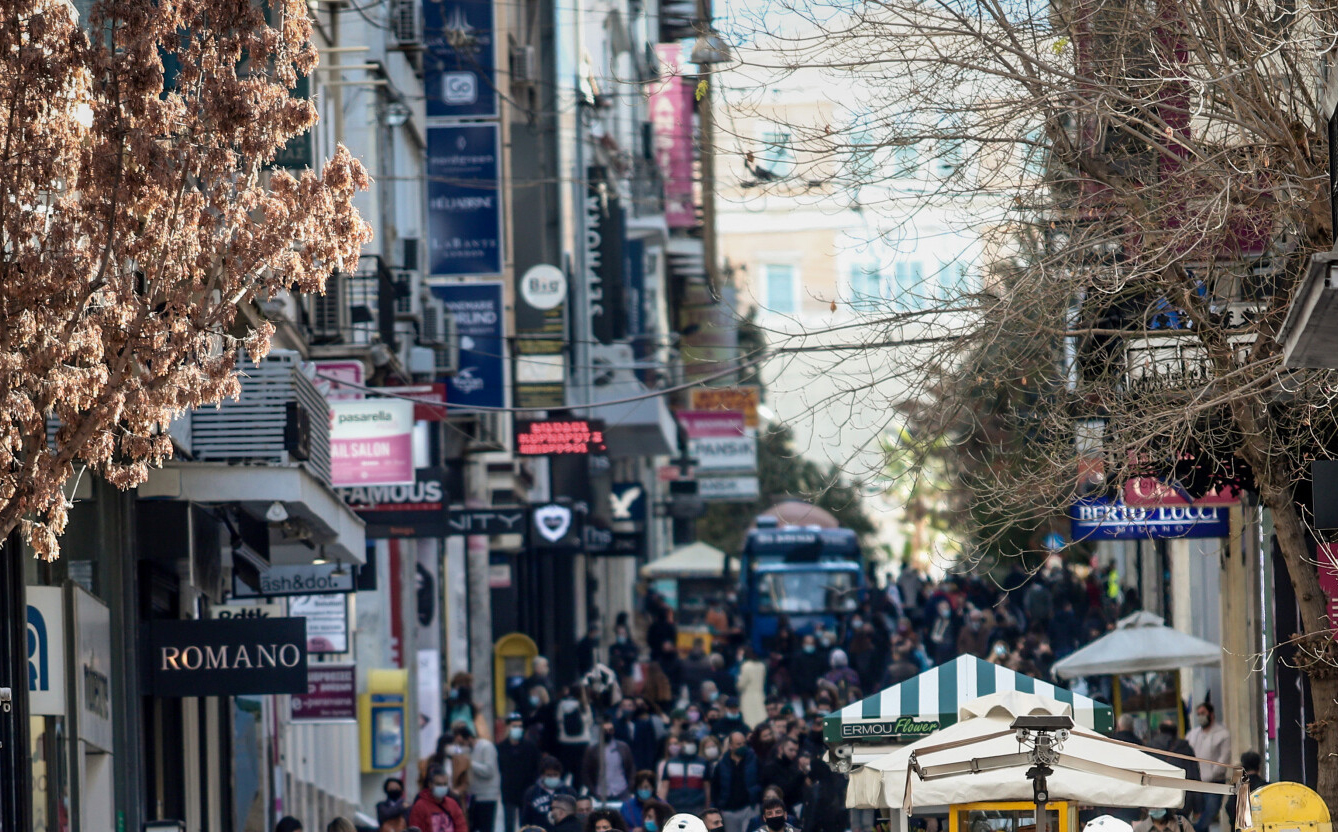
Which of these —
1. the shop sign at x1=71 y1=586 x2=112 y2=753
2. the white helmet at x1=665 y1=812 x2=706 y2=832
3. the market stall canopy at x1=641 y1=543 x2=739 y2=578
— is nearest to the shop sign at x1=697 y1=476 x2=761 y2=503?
the market stall canopy at x1=641 y1=543 x2=739 y2=578

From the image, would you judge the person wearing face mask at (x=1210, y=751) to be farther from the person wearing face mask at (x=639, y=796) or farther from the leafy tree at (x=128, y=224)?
the leafy tree at (x=128, y=224)

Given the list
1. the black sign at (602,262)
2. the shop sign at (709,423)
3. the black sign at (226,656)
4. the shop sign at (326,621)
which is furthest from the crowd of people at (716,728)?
the shop sign at (709,423)

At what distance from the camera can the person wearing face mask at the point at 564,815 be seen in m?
18.1

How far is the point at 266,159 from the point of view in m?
10.0

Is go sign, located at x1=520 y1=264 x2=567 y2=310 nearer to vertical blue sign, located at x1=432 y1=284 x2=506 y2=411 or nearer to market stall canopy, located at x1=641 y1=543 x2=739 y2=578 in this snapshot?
vertical blue sign, located at x1=432 y1=284 x2=506 y2=411

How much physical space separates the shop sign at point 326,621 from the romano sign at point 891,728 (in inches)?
325

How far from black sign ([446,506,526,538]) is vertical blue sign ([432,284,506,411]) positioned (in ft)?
6.48

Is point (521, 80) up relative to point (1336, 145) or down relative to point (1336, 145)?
up

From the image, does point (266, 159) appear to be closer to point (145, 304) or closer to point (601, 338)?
point (145, 304)

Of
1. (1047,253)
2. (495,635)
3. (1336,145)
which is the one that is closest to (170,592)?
(1047,253)

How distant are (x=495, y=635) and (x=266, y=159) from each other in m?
31.2

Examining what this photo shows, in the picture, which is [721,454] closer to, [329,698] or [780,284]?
[329,698]

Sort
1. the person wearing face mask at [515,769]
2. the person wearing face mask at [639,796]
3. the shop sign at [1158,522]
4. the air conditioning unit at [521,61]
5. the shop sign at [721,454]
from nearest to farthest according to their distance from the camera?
the shop sign at [1158,522], the person wearing face mask at [639,796], the person wearing face mask at [515,769], the air conditioning unit at [521,61], the shop sign at [721,454]

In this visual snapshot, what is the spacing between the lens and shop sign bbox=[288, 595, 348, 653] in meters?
21.9
